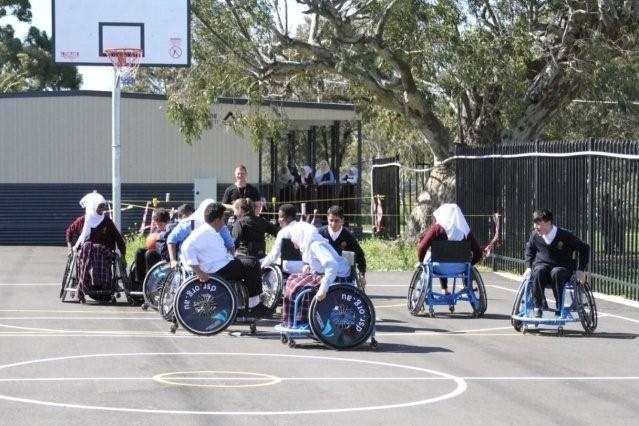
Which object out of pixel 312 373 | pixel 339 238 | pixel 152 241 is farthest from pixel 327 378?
pixel 152 241

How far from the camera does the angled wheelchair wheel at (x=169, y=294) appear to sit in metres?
16.2

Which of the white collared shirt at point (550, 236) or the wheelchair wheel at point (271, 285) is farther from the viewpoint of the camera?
the wheelchair wheel at point (271, 285)

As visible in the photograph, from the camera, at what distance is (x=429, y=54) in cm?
2742

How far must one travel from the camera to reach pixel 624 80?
2769 cm

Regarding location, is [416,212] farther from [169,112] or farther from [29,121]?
[29,121]

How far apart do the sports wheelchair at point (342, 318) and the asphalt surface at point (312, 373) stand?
17 cm

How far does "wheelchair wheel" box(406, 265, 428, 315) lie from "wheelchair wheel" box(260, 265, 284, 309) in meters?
1.80

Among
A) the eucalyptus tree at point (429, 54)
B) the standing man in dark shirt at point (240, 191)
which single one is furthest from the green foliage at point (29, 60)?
the standing man in dark shirt at point (240, 191)

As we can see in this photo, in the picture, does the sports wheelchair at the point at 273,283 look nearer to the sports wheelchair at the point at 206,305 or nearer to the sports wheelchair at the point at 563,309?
the sports wheelchair at the point at 206,305

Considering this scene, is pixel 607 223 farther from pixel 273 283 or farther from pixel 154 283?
pixel 154 283

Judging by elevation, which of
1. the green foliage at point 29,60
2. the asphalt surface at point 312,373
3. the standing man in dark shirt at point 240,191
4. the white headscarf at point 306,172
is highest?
the green foliage at point 29,60

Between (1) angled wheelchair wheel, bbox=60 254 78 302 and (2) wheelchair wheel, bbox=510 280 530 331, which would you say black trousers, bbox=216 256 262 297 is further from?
(1) angled wheelchair wheel, bbox=60 254 78 302

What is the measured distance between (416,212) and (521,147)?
21.4 feet

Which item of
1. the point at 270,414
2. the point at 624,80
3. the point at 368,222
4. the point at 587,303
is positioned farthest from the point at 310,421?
the point at 368,222
